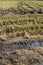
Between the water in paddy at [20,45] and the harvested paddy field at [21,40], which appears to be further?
the water in paddy at [20,45]

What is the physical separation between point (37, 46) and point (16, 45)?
772mm

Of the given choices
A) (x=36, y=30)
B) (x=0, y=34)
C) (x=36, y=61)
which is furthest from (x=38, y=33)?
(x=36, y=61)

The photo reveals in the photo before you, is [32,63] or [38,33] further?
[38,33]

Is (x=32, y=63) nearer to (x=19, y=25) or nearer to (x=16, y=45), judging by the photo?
(x=16, y=45)

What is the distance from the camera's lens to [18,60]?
566cm

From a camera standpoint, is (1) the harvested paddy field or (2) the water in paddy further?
(2) the water in paddy

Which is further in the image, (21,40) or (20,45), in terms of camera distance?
(21,40)

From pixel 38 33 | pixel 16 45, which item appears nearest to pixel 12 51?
pixel 16 45

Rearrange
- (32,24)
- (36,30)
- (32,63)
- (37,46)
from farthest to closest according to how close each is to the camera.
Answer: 1. (32,24)
2. (36,30)
3. (37,46)
4. (32,63)

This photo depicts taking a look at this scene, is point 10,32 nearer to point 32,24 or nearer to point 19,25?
point 19,25

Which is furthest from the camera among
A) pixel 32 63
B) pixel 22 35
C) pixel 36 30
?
pixel 36 30

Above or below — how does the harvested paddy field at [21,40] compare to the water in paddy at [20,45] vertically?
above

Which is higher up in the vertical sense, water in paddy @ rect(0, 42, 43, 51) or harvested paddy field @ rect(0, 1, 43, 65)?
harvested paddy field @ rect(0, 1, 43, 65)

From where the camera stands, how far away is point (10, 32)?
315 inches
